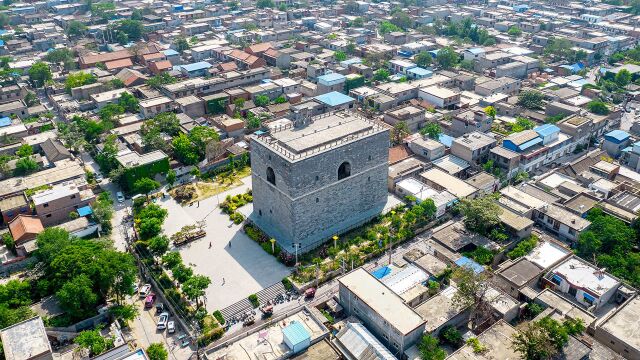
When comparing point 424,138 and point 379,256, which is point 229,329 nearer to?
point 379,256

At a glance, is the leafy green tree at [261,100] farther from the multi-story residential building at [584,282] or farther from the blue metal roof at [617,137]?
the multi-story residential building at [584,282]

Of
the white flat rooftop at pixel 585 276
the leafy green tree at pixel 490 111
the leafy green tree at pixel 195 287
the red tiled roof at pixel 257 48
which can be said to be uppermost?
the red tiled roof at pixel 257 48

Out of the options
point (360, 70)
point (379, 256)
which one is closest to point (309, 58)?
point (360, 70)

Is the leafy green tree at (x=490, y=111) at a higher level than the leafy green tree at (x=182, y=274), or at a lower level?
higher

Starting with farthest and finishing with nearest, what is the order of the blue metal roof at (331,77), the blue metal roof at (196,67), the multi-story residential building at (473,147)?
the blue metal roof at (196,67), the blue metal roof at (331,77), the multi-story residential building at (473,147)

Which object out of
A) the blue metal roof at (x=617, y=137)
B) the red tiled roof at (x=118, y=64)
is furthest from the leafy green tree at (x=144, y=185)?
the blue metal roof at (x=617, y=137)

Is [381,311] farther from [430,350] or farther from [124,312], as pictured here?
[124,312]
